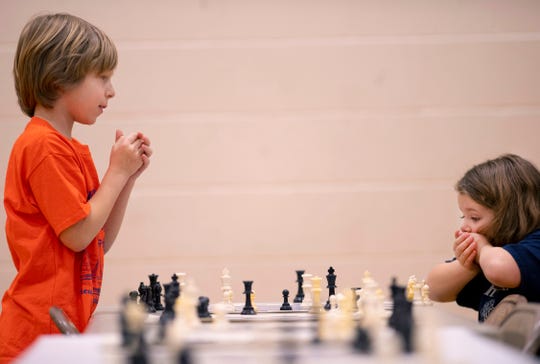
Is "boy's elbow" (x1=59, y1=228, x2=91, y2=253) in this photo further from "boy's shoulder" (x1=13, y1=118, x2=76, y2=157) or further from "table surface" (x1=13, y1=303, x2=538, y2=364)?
"table surface" (x1=13, y1=303, x2=538, y2=364)

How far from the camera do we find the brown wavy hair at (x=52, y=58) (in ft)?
6.84

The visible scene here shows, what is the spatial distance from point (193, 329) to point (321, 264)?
2.36 meters

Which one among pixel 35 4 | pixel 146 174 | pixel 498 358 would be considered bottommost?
pixel 498 358

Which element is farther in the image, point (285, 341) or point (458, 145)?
point (458, 145)

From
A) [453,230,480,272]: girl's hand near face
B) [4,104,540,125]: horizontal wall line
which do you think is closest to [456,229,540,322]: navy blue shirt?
[453,230,480,272]: girl's hand near face

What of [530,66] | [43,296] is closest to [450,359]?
[43,296]

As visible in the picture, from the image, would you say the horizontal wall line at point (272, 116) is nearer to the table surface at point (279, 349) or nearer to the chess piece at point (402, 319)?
the chess piece at point (402, 319)

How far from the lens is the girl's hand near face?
2.19 meters

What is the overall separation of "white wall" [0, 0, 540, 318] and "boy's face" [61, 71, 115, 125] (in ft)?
4.64

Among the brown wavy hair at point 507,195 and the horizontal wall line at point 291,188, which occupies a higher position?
the horizontal wall line at point 291,188

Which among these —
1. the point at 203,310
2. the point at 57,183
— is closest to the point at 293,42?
the point at 57,183

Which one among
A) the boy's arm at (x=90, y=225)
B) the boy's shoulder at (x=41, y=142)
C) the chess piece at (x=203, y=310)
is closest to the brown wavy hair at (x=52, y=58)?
the boy's shoulder at (x=41, y=142)

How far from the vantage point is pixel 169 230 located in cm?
355

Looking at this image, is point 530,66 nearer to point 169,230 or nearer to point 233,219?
point 233,219
